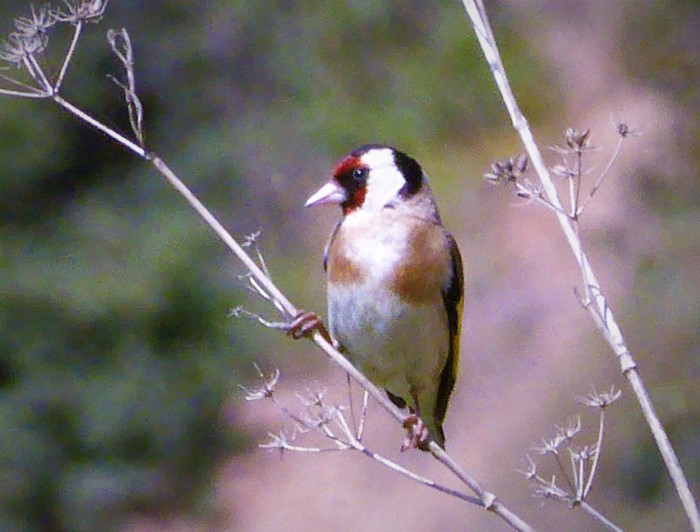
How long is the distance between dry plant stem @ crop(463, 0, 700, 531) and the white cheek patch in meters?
1.01

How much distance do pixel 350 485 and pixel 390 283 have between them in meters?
A: 4.14

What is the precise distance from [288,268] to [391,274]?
3.96 metres

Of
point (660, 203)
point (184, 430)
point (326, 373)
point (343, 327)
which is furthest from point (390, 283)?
point (326, 373)

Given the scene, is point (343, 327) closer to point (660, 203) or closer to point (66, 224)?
point (660, 203)

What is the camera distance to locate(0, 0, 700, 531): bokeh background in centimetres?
555

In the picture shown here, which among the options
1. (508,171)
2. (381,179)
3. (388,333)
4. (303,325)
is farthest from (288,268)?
(508,171)

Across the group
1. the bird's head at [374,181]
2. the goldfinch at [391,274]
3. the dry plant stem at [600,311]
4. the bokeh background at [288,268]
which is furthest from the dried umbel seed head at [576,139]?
the bokeh background at [288,268]

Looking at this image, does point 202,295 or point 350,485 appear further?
point 350,485

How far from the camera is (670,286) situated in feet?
16.1

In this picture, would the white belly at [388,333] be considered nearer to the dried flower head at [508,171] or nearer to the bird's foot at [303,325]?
the bird's foot at [303,325]

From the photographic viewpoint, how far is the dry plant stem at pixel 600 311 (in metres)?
1.90

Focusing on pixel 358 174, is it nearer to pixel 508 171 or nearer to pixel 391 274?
pixel 391 274

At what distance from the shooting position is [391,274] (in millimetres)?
3105

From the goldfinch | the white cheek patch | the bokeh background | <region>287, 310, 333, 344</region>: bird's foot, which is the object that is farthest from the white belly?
the bokeh background
